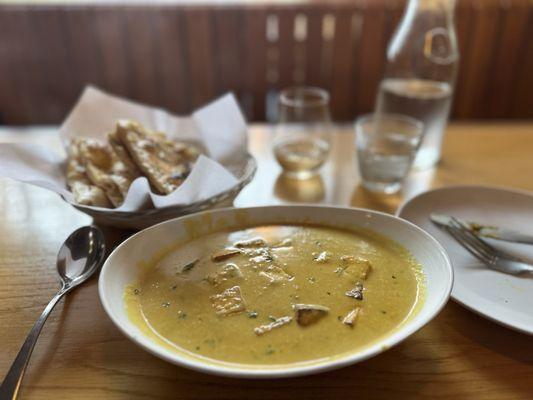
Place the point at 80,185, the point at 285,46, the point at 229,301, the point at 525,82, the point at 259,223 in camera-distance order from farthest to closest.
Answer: the point at 525,82 < the point at 285,46 < the point at 80,185 < the point at 259,223 < the point at 229,301

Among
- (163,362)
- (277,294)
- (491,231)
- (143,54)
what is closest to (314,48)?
(143,54)

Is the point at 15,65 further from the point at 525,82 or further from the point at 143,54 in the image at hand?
the point at 525,82

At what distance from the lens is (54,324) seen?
2.94 ft

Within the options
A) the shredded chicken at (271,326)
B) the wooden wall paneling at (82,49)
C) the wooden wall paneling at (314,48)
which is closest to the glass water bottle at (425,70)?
the shredded chicken at (271,326)

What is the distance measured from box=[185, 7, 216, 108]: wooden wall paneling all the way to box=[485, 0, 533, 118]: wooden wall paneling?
5.76 feet

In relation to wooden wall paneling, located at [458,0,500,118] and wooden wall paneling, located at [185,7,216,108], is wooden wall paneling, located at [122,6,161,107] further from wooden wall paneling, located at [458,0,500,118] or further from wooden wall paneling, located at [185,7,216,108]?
wooden wall paneling, located at [458,0,500,118]

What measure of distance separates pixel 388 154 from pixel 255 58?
182 centimetres

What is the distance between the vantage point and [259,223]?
42.8 inches

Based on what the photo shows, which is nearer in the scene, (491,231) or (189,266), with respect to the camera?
(189,266)

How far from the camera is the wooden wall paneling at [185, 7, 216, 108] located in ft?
9.49

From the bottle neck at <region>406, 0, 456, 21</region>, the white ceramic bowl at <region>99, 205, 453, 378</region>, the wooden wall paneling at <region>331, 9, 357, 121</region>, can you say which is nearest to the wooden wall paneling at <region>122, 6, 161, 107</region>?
the wooden wall paneling at <region>331, 9, 357, 121</region>

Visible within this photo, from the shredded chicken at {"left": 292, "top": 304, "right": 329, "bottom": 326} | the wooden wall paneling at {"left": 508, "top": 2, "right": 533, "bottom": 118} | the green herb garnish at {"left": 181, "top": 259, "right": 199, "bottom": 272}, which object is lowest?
the wooden wall paneling at {"left": 508, "top": 2, "right": 533, "bottom": 118}

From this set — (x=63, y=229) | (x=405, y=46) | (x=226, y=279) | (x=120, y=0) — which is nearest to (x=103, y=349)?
(x=226, y=279)

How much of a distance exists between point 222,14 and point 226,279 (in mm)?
2316
